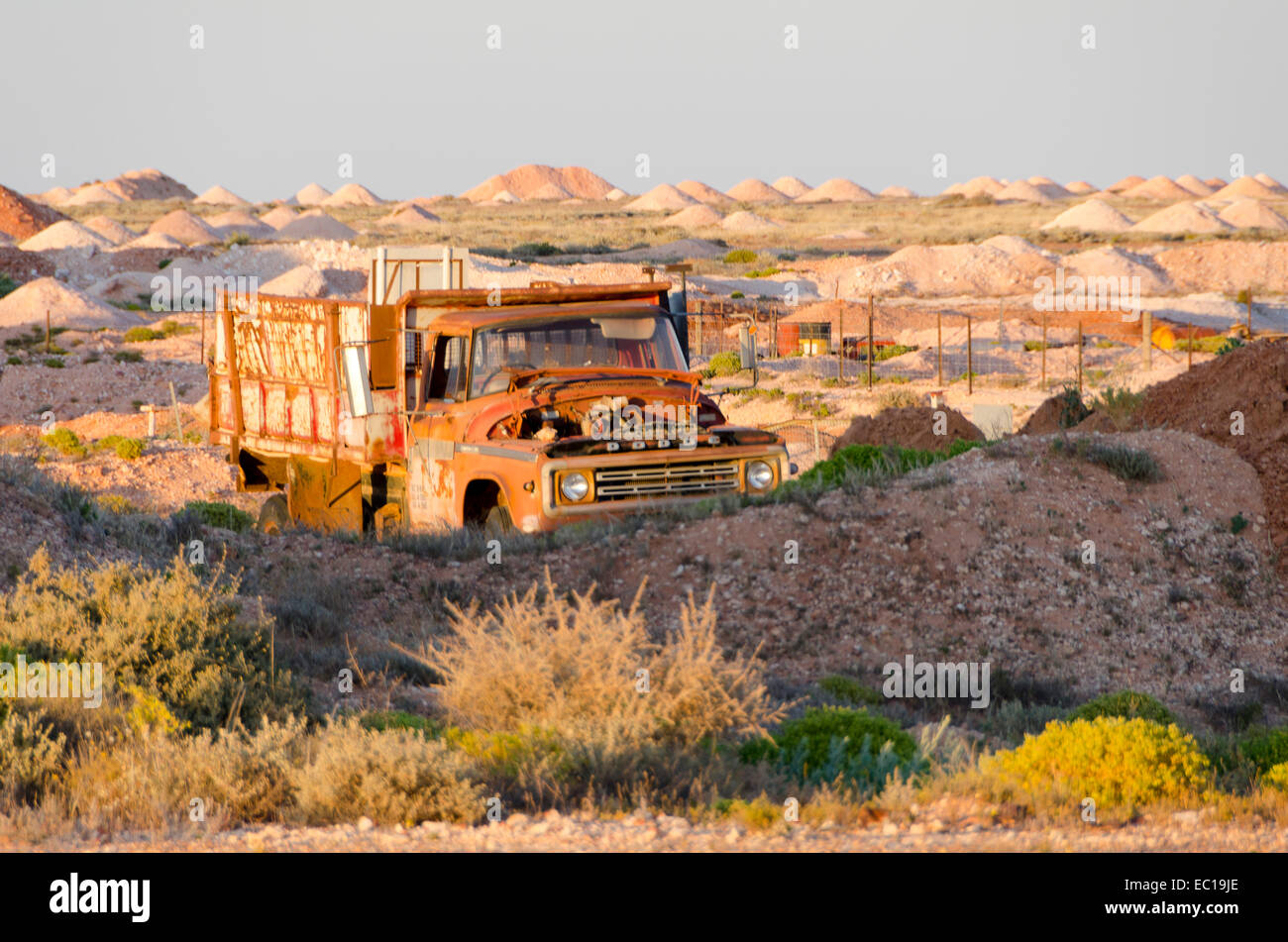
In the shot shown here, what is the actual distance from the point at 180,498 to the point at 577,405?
1486cm

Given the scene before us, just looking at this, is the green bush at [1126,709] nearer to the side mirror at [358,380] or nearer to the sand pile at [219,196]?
the side mirror at [358,380]

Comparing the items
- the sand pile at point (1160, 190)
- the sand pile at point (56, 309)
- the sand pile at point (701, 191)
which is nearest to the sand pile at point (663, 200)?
the sand pile at point (701, 191)

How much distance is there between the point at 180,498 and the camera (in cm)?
2577

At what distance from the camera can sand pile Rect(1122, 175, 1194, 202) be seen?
158250 mm

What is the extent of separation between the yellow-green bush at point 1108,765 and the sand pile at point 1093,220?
312ft

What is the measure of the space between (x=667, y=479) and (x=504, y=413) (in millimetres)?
1615

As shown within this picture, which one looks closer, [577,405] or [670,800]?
[670,800]

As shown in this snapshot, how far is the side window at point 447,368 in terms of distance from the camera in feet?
45.1

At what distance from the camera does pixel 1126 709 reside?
9.51m

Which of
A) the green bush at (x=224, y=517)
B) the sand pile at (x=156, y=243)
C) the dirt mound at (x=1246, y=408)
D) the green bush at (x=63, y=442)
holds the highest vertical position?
the sand pile at (x=156, y=243)

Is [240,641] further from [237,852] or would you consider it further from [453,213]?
[453,213]

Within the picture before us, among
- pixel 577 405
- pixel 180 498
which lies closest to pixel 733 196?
pixel 180 498

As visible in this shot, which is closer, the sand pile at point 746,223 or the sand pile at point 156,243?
the sand pile at point 156,243

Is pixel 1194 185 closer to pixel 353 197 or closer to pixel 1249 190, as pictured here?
pixel 1249 190
